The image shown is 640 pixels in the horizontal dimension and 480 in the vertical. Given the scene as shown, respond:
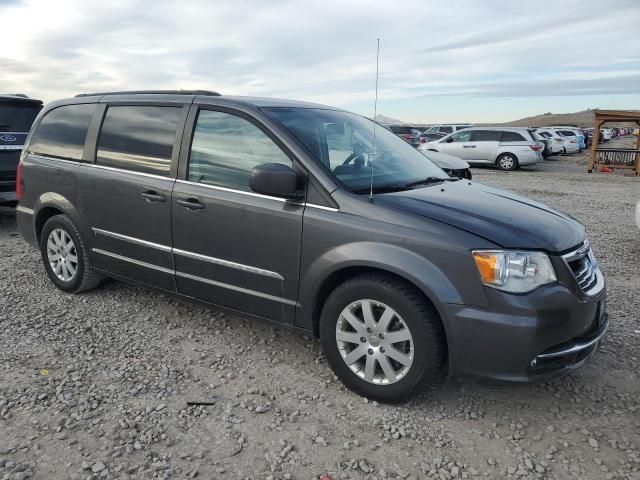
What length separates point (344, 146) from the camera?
376cm

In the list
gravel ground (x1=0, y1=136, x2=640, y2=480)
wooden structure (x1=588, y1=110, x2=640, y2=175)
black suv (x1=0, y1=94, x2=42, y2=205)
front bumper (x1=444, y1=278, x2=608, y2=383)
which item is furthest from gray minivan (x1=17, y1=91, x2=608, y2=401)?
wooden structure (x1=588, y1=110, x2=640, y2=175)

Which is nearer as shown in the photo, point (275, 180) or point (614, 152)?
point (275, 180)

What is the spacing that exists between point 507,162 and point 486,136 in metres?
1.30

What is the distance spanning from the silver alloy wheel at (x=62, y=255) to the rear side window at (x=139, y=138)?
85 cm

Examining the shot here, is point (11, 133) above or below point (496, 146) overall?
above

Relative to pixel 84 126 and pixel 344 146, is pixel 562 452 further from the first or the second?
pixel 84 126

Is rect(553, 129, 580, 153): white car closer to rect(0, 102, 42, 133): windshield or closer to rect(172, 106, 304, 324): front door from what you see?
rect(0, 102, 42, 133): windshield

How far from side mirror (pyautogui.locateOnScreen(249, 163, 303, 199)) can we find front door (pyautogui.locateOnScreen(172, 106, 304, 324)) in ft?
0.53

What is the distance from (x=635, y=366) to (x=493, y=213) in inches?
61.6

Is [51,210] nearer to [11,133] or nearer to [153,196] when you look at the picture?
[153,196]

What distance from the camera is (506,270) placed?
2.76 m

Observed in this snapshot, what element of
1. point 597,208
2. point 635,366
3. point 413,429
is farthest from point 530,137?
point 413,429

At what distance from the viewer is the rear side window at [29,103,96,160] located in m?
4.57

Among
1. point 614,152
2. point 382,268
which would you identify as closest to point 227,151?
point 382,268
